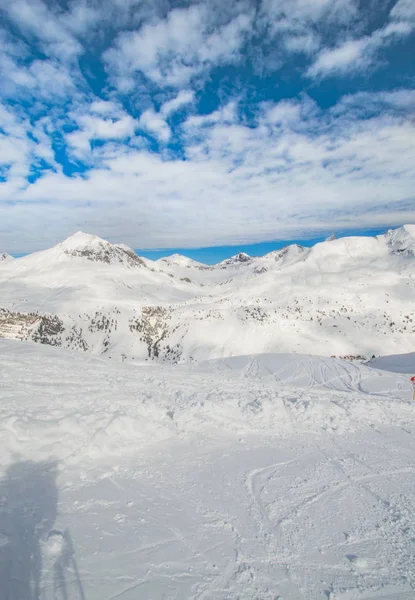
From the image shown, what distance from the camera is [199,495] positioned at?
4.32m

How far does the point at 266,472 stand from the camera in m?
5.02

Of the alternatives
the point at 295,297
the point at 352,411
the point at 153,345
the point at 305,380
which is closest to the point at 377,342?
the point at 295,297

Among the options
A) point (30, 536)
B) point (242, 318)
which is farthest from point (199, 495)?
point (242, 318)

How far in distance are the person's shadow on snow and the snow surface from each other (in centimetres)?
2

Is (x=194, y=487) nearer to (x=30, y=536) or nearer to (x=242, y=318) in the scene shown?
(x=30, y=536)

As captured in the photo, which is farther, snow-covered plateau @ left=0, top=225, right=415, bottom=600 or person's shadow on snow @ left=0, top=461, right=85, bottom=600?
snow-covered plateau @ left=0, top=225, right=415, bottom=600

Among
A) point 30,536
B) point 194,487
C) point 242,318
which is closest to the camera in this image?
point 30,536

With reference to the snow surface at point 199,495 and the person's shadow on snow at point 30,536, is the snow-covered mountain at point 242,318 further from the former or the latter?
the person's shadow on snow at point 30,536

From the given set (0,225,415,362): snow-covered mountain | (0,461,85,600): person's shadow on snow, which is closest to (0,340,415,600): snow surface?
(0,461,85,600): person's shadow on snow

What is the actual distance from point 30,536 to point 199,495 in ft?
7.28

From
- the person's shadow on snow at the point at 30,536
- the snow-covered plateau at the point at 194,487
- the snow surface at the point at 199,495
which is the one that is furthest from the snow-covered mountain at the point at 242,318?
the person's shadow on snow at the point at 30,536

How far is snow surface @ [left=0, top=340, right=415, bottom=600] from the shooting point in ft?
9.77

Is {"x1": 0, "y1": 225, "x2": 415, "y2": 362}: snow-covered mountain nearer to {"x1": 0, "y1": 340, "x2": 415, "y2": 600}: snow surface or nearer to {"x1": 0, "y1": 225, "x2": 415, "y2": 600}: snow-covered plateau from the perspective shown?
{"x1": 0, "y1": 225, "x2": 415, "y2": 600}: snow-covered plateau

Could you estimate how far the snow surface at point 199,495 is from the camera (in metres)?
2.98
